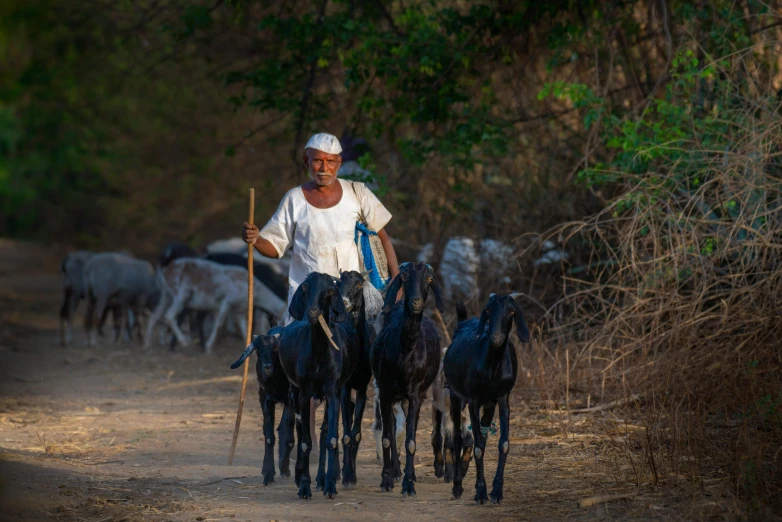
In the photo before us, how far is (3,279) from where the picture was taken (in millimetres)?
25891

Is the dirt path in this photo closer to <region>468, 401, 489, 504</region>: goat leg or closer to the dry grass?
<region>468, 401, 489, 504</region>: goat leg

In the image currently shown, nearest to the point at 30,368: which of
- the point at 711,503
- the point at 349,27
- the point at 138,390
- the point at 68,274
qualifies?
the point at 138,390

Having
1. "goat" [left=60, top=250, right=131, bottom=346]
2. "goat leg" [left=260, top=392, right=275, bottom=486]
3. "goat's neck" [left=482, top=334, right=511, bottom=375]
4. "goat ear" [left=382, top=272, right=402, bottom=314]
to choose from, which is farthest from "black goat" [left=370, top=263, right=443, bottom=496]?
"goat" [left=60, top=250, right=131, bottom=346]

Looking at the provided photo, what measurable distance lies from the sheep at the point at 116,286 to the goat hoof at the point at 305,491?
1065 cm

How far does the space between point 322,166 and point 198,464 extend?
8.30 feet

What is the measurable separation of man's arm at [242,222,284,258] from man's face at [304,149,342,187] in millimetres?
573

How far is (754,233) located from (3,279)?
2117 centimetres

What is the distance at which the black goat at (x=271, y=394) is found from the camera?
24.1 feet

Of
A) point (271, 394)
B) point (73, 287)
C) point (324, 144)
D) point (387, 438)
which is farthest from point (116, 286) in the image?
point (387, 438)

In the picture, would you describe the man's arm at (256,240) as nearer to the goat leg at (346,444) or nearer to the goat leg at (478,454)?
the goat leg at (346,444)

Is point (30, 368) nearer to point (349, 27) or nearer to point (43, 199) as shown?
point (349, 27)

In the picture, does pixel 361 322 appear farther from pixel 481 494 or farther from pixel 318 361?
pixel 481 494

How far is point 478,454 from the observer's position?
21.3 ft

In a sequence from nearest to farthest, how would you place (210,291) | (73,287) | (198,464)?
(198,464), (210,291), (73,287)
